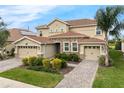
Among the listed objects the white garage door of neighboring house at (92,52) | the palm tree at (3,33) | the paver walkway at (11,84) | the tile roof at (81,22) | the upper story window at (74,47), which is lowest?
the paver walkway at (11,84)

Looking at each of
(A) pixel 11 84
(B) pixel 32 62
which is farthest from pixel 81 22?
(A) pixel 11 84

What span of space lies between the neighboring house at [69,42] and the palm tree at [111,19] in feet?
13.3

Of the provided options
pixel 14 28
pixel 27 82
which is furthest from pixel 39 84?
pixel 14 28

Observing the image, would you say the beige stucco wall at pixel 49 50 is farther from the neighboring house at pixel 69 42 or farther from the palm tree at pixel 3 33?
the palm tree at pixel 3 33

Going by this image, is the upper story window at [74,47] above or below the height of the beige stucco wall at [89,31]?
below

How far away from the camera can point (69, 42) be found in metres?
28.1

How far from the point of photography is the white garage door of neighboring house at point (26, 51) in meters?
27.0

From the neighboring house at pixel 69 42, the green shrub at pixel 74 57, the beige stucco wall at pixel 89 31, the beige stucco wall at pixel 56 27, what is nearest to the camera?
the green shrub at pixel 74 57

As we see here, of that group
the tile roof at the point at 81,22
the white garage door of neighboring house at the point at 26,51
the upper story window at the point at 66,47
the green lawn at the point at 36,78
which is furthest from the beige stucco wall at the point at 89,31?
the green lawn at the point at 36,78

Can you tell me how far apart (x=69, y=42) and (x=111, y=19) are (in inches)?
349

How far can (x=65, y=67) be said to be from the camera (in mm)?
20172

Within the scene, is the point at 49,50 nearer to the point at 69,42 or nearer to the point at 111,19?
the point at 69,42

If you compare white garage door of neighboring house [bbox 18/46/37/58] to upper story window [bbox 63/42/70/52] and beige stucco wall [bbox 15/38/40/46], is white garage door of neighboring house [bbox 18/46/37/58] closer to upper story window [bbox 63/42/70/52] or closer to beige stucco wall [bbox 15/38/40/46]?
beige stucco wall [bbox 15/38/40/46]

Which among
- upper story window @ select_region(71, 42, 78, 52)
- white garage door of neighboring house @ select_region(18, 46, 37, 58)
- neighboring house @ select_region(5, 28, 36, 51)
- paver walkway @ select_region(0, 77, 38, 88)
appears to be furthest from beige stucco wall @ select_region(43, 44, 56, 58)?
paver walkway @ select_region(0, 77, 38, 88)
